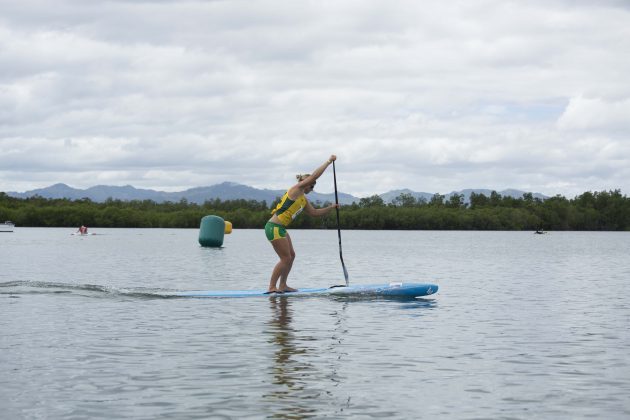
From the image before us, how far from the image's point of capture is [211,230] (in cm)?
6681

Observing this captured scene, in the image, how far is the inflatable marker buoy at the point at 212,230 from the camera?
66500 mm

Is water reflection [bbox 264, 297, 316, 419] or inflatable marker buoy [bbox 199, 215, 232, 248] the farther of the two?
inflatable marker buoy [bbox 199, 215, 232, 248]

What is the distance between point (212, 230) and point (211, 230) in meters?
0.10

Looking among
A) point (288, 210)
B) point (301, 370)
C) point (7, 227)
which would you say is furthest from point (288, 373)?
point (7, 227)

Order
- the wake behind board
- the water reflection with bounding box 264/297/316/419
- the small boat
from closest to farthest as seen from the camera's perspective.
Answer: the water reflection with bounding box 264/297/316/419 < the wake behind board < the small boat

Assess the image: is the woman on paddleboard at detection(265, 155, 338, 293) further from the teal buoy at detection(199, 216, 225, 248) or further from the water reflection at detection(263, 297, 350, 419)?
the teal buoy at detection(199, 216, 225, 248)

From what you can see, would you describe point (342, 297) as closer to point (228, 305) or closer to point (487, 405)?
point (228, 305)

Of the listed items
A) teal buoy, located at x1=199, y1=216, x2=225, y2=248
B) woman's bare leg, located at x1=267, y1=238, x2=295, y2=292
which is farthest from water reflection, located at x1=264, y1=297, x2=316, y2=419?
teal buoy, located at x1=199, y1=216, x2=225, y2=248

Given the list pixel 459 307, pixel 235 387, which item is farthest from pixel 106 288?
pixel 235 387

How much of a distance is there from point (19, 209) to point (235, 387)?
184736 millimetres

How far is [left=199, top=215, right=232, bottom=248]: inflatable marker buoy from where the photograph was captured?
66.5 metres

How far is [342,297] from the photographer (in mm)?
22828

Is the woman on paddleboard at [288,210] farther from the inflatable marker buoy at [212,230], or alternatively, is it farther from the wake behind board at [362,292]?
the inflatable marker buoy at [212,230]

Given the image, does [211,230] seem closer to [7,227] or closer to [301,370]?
[301,370]
